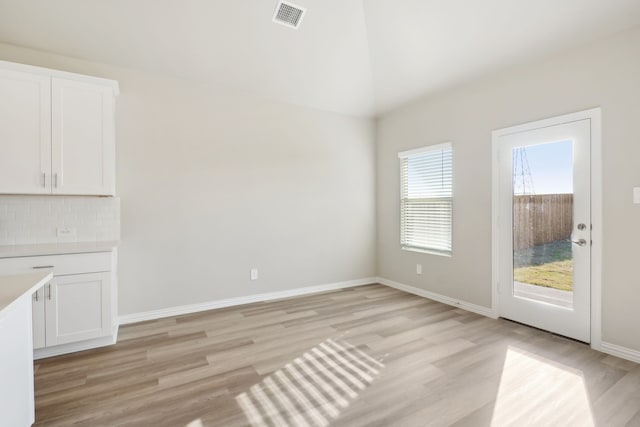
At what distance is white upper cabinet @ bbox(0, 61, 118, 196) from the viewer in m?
2.65

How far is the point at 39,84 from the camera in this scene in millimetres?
2723

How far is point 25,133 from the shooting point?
2701 mm

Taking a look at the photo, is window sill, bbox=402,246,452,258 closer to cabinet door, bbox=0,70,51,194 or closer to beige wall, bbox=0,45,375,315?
beige wall, bbox=0,45,375,315

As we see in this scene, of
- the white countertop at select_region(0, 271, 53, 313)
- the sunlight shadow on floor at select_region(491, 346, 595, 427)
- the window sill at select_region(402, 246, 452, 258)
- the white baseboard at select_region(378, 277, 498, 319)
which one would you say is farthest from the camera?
the window sill at select_region(402, 246, 452, 258)

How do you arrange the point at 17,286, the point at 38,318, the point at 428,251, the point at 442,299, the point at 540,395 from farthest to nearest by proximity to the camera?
the point at 428,251, the point at 442,299, the point at 38,318, the point at 540,395, the point at 17,286

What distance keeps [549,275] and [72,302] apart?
14.6 feet

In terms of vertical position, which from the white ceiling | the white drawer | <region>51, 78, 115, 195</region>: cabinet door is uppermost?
the white ceiling

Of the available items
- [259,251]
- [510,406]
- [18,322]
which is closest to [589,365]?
[510,406]

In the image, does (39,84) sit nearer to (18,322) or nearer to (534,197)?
(18,322)

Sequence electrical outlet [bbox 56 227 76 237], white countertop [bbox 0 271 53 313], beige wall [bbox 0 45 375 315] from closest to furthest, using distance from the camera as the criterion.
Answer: white countertop [bbox 0 271 53 313] → electrical outlet [bbox 56 227 76 237] → beige wall [bbox 0 45 375 315]

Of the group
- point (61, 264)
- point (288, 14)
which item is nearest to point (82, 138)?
point (61, 264)

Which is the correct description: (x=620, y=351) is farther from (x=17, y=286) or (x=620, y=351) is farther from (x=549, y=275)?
(x=17, y=286)

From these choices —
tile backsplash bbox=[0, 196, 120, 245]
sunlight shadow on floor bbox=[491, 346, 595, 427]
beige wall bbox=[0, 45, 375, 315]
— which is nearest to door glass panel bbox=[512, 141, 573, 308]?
sunlight shadow on floor bbox=[491, 346, 595, 427]

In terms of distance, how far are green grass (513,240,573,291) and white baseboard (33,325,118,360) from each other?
4107 millimetres
